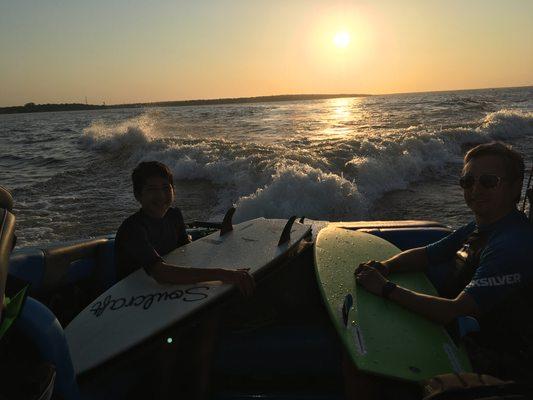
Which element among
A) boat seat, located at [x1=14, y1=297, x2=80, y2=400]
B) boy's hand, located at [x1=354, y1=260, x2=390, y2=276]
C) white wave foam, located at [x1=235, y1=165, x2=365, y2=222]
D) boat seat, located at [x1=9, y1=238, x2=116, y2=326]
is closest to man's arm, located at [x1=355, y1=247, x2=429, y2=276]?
boy's hand, located at [x1=354, y1=260, x2=390, y2=276]

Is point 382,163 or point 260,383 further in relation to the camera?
point 382,163

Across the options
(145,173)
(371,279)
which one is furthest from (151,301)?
(371,279)

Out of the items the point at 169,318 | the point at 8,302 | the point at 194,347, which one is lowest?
the point at 194,347

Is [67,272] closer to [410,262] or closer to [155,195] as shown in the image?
[155,195]

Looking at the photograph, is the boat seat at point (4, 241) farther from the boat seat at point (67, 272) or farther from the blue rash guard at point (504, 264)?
the blue rash guard at point (504, 264)

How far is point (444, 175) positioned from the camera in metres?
11.2

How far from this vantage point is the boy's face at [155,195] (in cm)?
273

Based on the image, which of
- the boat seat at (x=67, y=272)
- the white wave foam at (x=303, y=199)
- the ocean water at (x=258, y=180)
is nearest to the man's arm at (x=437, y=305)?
the boat seat at (x=67, y=272)

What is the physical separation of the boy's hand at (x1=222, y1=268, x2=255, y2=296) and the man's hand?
674mm

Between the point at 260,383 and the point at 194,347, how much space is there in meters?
0.47

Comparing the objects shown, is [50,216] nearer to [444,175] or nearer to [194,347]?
[194,347]

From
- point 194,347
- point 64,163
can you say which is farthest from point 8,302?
point 64,163

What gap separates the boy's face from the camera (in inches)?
108

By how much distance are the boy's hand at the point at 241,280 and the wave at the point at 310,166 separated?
18.0 ft
